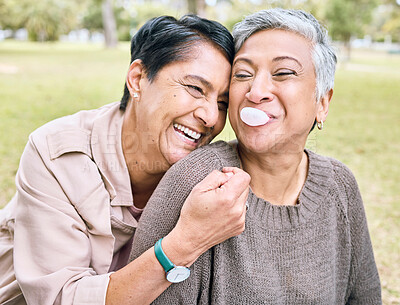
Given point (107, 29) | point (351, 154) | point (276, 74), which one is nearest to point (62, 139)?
point (276, 74)

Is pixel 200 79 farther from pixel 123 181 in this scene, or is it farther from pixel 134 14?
pixel 134 14

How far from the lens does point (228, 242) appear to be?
183cm

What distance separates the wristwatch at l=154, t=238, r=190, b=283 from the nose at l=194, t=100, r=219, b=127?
0.69 m

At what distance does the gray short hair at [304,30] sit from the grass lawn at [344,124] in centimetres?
58

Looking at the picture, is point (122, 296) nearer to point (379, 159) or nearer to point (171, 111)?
point (171, 111)

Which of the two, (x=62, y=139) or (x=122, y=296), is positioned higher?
(x=62, y=139)

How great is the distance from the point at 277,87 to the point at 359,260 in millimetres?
1125

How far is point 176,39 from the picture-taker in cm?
210

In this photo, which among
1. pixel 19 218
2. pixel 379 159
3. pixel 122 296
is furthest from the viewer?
pixel 379 159

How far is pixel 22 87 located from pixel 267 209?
11351 mm

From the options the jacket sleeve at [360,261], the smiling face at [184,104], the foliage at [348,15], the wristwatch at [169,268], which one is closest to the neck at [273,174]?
the smiling face at [184,104]

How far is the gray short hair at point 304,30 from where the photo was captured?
1902 mm

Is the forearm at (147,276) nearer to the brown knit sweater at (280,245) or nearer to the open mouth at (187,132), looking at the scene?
the brown knit sweater at (280,245)

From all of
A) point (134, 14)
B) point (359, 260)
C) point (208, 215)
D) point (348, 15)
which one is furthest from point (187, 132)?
point (134, 14)
